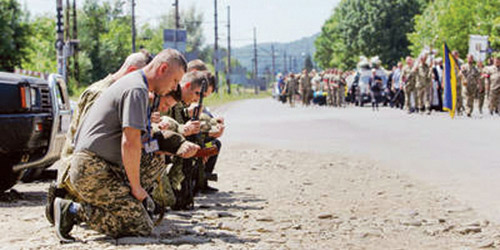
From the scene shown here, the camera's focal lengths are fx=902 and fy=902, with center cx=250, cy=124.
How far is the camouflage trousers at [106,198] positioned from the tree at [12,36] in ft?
132

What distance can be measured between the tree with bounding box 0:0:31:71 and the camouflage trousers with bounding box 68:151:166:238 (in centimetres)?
4028

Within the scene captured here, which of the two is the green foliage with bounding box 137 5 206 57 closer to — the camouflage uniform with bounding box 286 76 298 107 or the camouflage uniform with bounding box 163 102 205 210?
the camouflage uniform with bounding box 286 76 298 107

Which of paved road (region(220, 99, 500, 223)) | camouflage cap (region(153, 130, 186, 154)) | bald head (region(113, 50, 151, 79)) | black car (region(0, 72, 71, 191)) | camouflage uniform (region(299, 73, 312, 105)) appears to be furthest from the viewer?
camouflage uniform (region(299, 73, 312, 105))

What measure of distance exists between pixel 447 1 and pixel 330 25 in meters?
42.8

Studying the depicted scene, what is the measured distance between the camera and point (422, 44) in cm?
6888

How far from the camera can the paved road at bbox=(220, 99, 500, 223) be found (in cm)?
1037

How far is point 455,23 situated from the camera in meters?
58.0

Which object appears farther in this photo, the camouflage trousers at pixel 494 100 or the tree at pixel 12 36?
the tree at pixel 12 36

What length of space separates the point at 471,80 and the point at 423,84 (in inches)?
79.1

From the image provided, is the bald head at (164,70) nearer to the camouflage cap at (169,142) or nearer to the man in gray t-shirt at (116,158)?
the man in gray t-shirt at (116,158)

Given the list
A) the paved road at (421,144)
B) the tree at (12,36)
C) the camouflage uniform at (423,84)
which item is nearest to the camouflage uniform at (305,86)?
the tree at (12,36)

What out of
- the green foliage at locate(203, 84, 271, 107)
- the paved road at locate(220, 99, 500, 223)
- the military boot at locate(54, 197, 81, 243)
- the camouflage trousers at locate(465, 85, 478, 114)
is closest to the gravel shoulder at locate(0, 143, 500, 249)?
the military boot at locate(54, 197, 81, 243)

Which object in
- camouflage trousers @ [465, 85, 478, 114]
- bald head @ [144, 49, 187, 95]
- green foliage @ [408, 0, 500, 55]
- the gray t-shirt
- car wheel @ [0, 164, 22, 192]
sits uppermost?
green foliage @ [408, 0, 500, 55]

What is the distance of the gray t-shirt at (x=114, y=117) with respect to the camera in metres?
5.87
